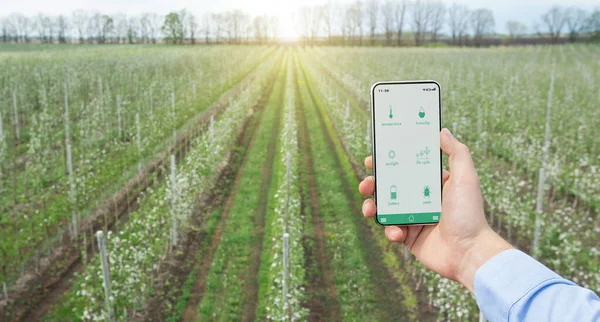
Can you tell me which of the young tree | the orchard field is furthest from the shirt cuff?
the young tree

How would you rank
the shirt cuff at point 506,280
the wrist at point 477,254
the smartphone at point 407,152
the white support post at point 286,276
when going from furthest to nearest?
the white support post at point 286,276
the smartphone at point 407,152
the wrist at point 477,254
the shirt cuff at point 506,280

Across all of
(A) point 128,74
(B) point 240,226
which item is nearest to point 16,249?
(B) point 240,226

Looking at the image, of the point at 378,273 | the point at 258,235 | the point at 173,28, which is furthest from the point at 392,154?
the point at 173,28

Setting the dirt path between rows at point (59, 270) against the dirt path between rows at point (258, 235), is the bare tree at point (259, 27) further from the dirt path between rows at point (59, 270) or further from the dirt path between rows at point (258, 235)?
the dirt path between rows at point (59, 270)

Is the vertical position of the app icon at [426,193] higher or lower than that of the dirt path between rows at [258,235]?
higher

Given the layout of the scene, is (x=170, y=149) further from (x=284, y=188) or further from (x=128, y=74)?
(x=128, y=74)

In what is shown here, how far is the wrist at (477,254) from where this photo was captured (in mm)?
2117

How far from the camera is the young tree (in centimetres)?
9000

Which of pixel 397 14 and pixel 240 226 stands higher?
pixel 397 14

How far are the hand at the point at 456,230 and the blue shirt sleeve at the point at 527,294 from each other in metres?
0.28

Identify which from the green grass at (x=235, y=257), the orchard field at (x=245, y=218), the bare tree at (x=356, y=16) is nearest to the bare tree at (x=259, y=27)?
the bare tree at (x=356, y=16)

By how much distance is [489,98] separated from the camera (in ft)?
64.0

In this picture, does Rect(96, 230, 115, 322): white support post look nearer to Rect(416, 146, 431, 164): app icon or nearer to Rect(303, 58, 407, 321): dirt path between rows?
Rect(303, 58, 407, 321): dirt path between rows

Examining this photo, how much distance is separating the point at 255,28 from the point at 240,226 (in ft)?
389
